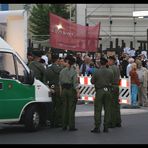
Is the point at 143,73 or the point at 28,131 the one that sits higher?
the point at 143,73

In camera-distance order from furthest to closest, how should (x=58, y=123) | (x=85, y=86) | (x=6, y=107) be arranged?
(x=85, y=86), (x=58, y=123), (x=6, y=107)

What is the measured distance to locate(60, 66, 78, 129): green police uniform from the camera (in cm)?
1379

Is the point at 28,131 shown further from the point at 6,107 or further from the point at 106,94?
the point at 106,94

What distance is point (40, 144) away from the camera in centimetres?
1135

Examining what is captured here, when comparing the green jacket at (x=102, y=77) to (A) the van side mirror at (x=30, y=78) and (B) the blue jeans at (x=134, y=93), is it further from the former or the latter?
(B) the blue jeans at (x=134, y=93)

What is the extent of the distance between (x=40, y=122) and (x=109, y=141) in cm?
269

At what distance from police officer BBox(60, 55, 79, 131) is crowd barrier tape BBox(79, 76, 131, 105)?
24.3ft

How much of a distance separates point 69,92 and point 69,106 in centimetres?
36

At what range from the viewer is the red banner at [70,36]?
2286cm

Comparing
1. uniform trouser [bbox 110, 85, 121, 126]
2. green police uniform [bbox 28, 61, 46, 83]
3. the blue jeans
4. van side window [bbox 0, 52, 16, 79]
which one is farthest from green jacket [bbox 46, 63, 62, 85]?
the blue jeans

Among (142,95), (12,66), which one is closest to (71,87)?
(12,66)

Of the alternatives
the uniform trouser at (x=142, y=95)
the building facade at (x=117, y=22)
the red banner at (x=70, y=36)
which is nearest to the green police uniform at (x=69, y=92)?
the uniform trouser at (x=142, y=95)

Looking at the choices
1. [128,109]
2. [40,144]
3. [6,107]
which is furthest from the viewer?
[128,109]

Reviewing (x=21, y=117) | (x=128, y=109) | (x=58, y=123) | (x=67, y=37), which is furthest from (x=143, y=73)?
(x=21, y=117)
